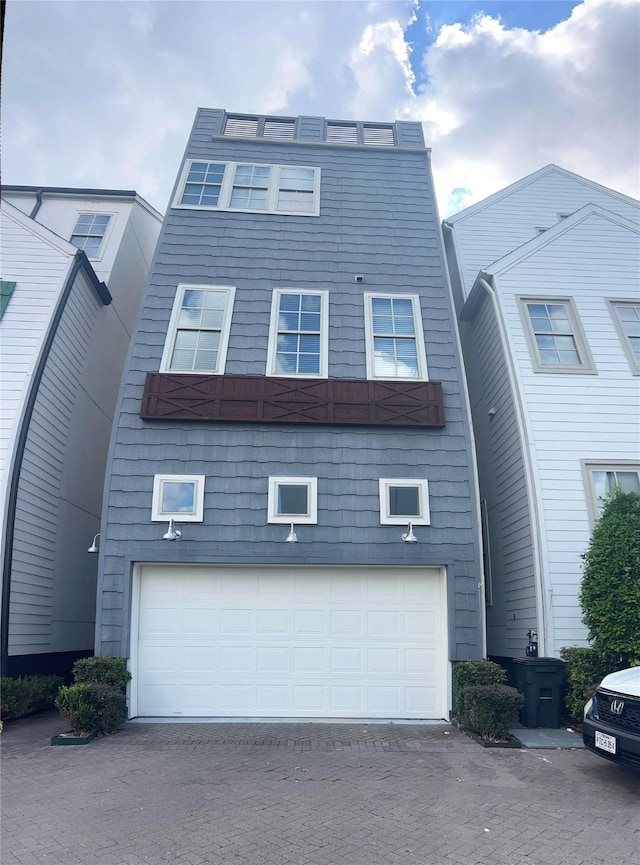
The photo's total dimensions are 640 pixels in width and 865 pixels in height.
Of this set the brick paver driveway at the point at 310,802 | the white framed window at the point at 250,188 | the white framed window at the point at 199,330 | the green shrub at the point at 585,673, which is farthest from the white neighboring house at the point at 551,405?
the white framed window at the point at 199,330

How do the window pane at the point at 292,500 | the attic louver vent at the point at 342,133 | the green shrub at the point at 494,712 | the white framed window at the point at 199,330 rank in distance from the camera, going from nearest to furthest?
the green shrub at the point at 494,712
the window pane at the point at 292,500
the white framed window at the point at 199,330
the attic louver vent at the point at 342,133

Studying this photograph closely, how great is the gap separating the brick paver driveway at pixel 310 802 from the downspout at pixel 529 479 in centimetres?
199

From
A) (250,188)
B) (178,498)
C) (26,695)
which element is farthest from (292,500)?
(250,188)

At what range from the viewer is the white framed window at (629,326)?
10.1m

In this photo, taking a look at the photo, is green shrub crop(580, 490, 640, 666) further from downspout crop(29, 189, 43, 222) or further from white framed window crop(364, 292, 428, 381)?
downspout crop(29, 189, 43, 222)

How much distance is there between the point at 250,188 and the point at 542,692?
412 inches

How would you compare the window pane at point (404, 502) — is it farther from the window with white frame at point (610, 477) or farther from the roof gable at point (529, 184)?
the roof gable at point (529, 184)

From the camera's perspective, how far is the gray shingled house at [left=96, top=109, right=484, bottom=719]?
839cm

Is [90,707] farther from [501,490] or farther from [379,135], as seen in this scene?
[379,135]

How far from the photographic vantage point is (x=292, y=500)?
887 cm

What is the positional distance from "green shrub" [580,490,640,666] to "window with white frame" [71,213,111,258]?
11295 millimetres

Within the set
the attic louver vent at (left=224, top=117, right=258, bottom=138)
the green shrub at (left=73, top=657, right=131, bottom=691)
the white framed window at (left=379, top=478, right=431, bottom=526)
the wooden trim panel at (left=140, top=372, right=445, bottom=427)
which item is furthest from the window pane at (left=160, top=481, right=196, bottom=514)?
the attic louver vent at (left=224, top=117, right=258, bottom=138)

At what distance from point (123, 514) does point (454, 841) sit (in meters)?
6.14

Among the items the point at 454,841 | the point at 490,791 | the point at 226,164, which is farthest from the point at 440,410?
the point at 226,164
